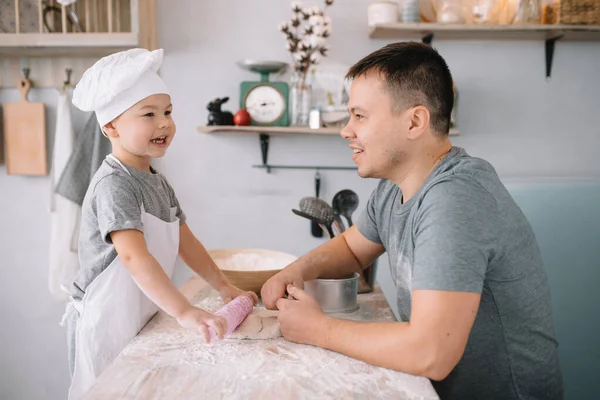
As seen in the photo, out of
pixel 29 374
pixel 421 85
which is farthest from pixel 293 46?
pixel 29 374

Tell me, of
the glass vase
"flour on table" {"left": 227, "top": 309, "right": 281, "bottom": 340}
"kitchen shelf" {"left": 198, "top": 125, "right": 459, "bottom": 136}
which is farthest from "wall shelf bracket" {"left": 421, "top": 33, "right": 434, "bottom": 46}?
"flour on table" {"left": 227, "top": 309, "right": 281, "bottom": 340}

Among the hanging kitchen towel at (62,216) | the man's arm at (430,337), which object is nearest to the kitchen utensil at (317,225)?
the hanging kitchen towel at (62,216)

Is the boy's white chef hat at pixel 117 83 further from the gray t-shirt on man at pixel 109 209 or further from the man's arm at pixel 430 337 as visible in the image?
the man's arm at pixel 430 337

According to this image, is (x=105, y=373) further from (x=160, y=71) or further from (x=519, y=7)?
(x=519, y=7)

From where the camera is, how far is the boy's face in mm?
1297

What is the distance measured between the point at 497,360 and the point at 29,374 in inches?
89.0

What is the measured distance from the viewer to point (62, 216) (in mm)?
2369

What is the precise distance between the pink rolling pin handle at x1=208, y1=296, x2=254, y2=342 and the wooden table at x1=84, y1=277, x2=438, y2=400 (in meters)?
0.03

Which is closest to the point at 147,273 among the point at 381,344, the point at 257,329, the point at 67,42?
the point at 257,329

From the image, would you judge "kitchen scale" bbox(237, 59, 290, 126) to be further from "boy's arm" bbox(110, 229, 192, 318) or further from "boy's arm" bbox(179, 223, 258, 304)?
"boy's arm" bbox(110, 229, 192, 318)

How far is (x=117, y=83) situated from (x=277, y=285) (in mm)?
582

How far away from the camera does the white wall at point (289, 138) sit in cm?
241

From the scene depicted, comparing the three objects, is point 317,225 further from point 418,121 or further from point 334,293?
point 418,121

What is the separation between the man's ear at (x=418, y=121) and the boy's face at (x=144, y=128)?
56 cm
